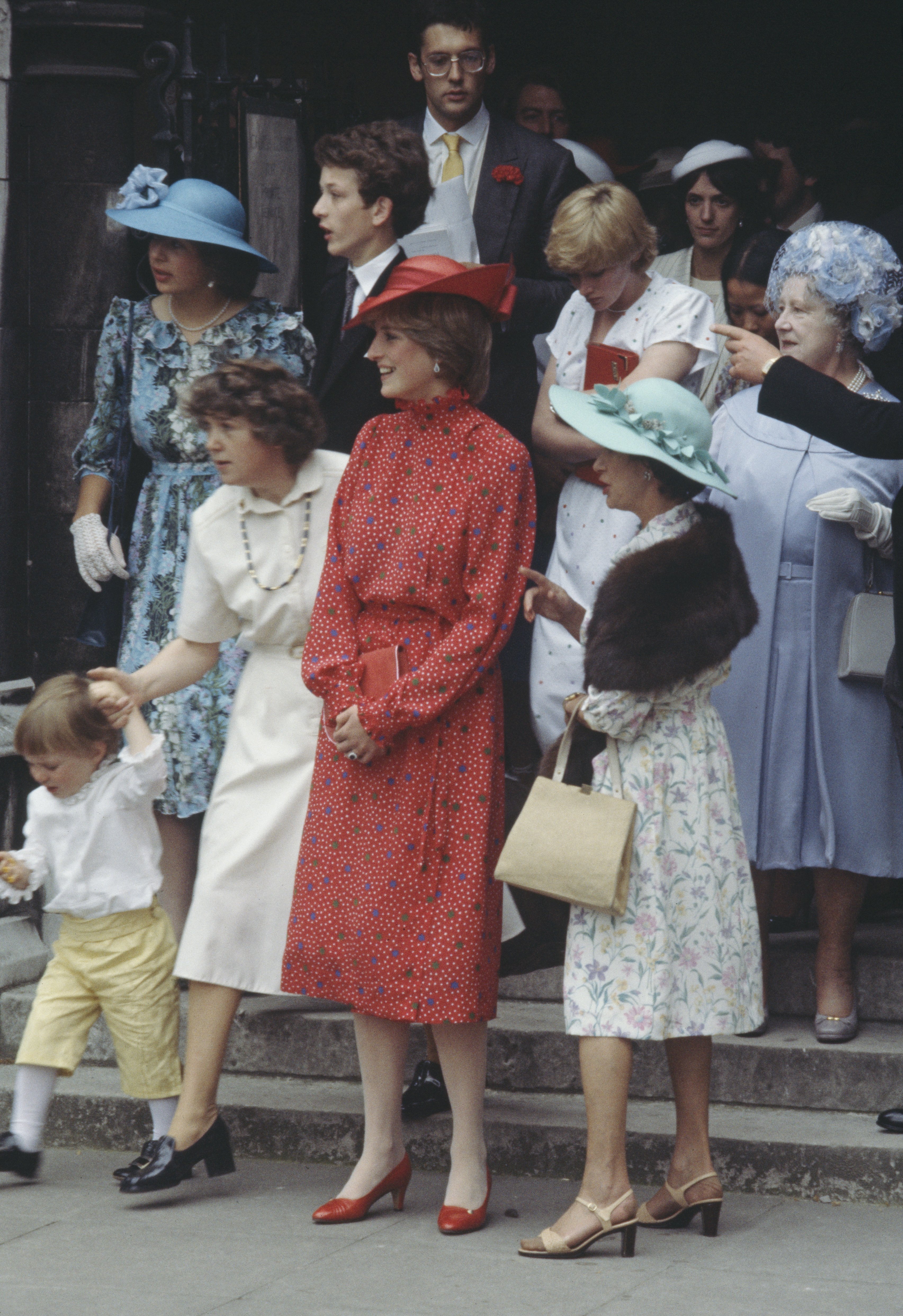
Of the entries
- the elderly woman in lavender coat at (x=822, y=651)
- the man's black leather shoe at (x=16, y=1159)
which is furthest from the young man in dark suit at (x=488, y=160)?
the man's black leather shoe at (x=16, y=1159)

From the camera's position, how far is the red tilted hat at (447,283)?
4.20 meters

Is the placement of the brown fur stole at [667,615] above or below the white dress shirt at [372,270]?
below

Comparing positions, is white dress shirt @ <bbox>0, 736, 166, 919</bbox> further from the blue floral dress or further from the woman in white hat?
the woman in white hat

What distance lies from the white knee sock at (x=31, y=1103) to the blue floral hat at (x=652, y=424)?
2038 mm

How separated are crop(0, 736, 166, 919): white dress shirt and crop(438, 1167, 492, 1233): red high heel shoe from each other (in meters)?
1.07

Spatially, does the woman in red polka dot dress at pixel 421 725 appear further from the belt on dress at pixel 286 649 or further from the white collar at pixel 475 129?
the white collar at pixel 475 129

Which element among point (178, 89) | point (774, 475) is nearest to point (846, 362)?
point (774, 475)

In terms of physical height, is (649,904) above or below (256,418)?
below

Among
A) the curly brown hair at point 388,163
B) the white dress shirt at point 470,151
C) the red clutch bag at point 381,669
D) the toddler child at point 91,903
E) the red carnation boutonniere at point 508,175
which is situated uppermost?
the white dress shirt at point 470,151

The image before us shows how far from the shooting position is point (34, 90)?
620cm

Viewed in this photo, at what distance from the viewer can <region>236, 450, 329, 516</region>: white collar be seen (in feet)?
15.0

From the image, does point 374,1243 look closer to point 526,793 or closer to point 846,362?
point 526,793

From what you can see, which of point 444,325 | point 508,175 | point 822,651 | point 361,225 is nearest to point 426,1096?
point 822,651

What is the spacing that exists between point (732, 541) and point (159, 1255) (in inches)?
79.9
